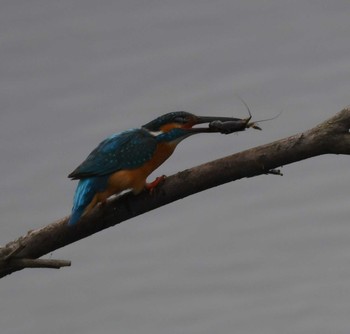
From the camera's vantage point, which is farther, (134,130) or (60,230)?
(134,130)

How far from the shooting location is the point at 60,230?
153 cm

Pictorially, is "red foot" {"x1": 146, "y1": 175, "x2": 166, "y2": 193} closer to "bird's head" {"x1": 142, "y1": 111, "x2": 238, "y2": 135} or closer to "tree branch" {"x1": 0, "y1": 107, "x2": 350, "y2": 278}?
"tree branch" {"x1": 0, "y1": 107, "x2": 350, "y2": 278}

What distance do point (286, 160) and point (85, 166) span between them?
401 millimetres

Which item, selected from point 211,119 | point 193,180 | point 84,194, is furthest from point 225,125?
point 84,194

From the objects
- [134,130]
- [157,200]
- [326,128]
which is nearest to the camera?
[326,128]

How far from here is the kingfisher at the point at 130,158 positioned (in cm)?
156

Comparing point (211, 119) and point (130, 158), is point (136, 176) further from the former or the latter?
point (211, 119)

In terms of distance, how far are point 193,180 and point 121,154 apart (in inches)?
9.1

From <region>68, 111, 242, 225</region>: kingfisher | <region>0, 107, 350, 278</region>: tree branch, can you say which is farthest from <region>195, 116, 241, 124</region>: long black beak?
<region>0, 107, 350, 278</region>: tree branch

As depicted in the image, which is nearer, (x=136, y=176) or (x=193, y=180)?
(x=193, y=180)

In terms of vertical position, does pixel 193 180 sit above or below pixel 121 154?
below

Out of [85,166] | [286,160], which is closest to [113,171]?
[85,166]

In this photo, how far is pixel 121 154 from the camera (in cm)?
163

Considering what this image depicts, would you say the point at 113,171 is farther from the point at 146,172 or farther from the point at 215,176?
the point at 215,176
